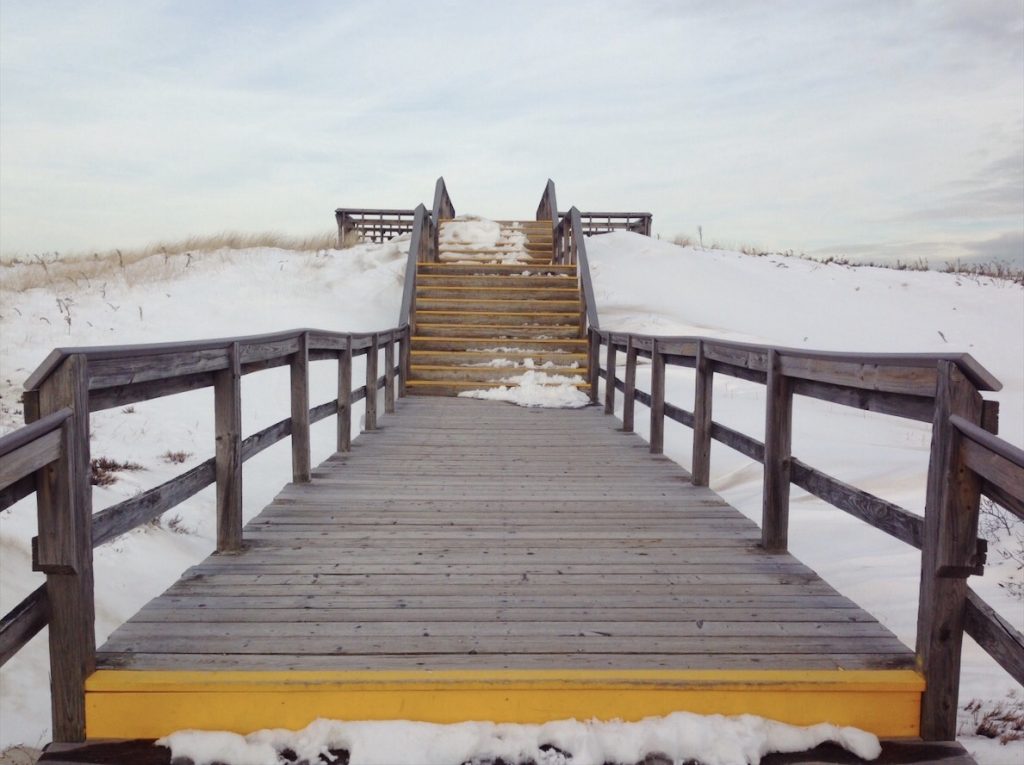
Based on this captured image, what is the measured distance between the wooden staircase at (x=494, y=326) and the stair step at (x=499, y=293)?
0.02m

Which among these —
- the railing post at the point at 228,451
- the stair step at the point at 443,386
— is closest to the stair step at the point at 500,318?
the stair step at the point at 443,386

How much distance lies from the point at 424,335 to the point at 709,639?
374 inches

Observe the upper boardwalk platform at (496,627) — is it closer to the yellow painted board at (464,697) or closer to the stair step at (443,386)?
the yellow painted board at (464,697)

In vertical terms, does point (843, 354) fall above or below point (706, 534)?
above

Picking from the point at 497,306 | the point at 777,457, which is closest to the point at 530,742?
the point at 777,457

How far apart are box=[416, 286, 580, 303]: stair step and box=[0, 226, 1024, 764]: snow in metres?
1.59

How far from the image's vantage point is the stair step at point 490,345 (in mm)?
11477

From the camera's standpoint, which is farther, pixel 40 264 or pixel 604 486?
pixel 40 264

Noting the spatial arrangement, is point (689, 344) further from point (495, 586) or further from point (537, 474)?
point (495, 586)

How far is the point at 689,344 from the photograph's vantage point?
5535 millimetres

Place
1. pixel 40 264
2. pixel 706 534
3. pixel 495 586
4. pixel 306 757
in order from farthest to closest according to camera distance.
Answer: pixel 40 264, pixel 706 534, pixel 495 586, pixel 306 757

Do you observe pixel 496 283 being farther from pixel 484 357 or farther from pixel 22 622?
pixel 22 622

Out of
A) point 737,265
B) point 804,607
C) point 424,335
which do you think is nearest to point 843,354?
point 804,607

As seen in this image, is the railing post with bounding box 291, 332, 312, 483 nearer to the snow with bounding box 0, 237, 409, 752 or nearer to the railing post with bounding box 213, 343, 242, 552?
the snow with bounding box 0, 237, 409, 752
